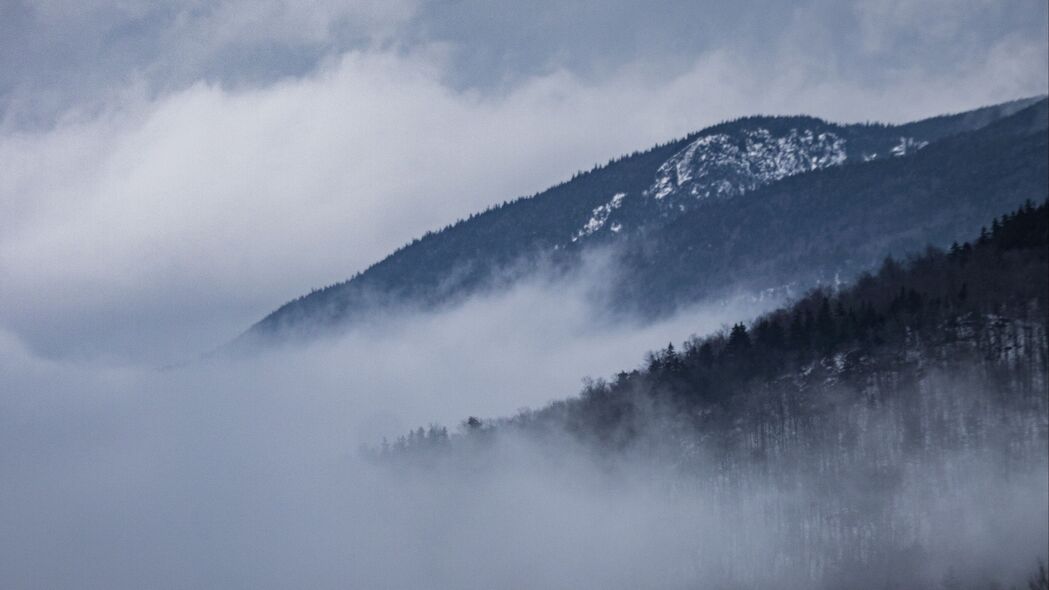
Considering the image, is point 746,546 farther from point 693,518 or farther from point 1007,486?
point 1007,486

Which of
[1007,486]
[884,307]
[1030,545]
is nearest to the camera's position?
[1030,545]

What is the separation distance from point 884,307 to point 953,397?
25.9 meters

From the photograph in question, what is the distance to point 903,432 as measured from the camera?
171m

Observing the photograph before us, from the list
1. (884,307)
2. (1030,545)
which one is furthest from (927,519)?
(884,307)

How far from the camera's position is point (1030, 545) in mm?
139750

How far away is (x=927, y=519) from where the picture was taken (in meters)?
158

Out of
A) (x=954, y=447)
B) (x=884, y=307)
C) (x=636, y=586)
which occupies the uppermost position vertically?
(x=884, y=307)

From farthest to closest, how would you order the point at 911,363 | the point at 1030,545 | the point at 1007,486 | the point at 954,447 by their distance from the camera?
the point at 911,363
the point at 954,447
the point at 1007,486
the point at 1030,545

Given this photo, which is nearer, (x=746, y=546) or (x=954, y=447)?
(x=954, y=447)

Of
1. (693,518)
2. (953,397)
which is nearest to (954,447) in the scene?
(953,397)

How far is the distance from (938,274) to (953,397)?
28070mm

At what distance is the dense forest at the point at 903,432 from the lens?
507 ft

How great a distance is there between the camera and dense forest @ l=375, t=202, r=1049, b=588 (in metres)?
154

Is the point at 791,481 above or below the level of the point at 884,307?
below
